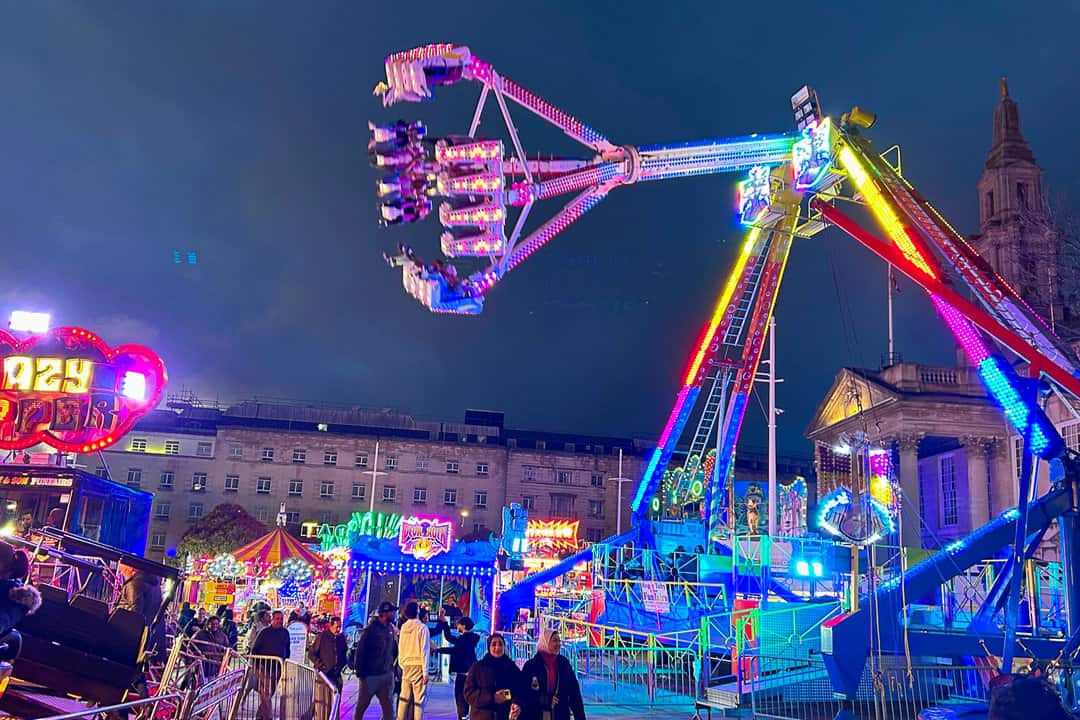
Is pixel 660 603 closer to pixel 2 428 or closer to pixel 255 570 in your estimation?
pixel 255 570

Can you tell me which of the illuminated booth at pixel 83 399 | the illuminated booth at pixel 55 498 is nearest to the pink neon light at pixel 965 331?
the illuminated booth at pixel 83 399

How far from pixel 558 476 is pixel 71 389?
63.6 m

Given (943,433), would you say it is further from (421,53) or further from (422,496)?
(422,496)

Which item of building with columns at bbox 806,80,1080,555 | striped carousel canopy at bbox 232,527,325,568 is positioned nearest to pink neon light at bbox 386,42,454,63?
striped carousel canopy at bbox 232,527,325,568

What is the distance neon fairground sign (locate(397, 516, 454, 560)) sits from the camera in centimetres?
3262

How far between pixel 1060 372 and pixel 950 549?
359 cm

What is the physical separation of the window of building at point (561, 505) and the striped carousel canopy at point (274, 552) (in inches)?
1991

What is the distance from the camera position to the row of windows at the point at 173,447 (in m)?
76.2

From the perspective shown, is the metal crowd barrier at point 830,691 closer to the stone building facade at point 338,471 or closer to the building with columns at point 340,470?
the building with columns at point 340,470

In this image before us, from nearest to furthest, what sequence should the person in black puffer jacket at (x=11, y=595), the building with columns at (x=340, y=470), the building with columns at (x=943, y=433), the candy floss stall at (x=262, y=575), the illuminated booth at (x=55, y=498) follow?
the person in black puffer jacket at (x=11, y=595), the illuminated booth at (x=55, y=498), the candy floss stall at (x=262, y=575), the building with columns at (x=943, y=433), the building with columns at (x=340, y=470)

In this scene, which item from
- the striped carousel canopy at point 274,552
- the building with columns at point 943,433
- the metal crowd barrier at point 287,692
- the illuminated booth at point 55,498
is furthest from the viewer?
the building with columns at point 943,433

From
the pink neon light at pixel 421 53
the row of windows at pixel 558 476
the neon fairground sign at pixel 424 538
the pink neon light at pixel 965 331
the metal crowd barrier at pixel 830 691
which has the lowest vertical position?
the metal crowd barrier at pixel 830 691

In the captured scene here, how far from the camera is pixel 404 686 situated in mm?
11789

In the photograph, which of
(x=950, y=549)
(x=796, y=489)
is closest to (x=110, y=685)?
(x=950, y=549)
